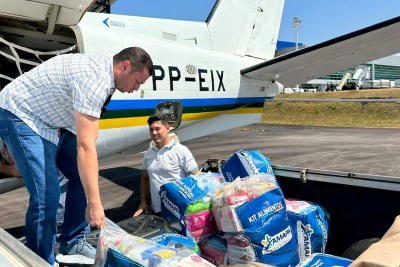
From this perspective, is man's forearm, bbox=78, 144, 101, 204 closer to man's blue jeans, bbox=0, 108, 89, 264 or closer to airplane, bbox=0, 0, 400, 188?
man's blue jeans, bbox=0, 108, 89, 264

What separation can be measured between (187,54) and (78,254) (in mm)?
3077

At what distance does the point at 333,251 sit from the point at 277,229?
0.64 metres

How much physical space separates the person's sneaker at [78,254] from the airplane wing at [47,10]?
2.00m

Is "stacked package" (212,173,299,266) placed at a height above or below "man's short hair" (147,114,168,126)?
below

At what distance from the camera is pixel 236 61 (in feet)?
18.7

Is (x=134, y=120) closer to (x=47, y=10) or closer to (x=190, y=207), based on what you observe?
(x=47, y=10)

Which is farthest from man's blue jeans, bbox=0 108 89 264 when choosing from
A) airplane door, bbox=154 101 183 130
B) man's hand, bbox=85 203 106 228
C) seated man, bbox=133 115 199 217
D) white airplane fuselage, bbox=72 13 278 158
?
white airplane fuselage, bbox=72 13 278 158

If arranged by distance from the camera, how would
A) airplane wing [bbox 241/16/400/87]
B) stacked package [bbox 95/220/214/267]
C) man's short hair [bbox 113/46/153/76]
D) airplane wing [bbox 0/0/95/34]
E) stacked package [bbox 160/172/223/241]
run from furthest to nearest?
airplane wing [bbox 241/16/400/87] → airplane wing [bbox 0/0/95/34] → stacked package [bbox 160/172/223/241] → man's short hair [bbox 113/46/153/76] → stacked package [bbox 95/220/214/267]

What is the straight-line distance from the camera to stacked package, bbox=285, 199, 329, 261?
223 centimetres

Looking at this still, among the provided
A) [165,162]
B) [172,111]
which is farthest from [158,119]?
[172,111]

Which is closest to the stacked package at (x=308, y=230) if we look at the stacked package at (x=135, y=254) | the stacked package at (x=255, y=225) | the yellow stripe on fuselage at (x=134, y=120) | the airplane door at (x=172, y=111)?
the stacked package at (x=255, y=225)

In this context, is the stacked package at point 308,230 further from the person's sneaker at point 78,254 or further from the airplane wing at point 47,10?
the airplane wing at point 47,10

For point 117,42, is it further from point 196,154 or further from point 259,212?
point 196,154

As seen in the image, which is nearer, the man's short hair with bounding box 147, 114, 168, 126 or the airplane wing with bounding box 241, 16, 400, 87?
the man's short hair with bounding box 147, 114, 168, 126
